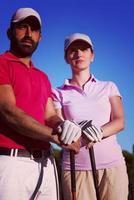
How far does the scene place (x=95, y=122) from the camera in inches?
175

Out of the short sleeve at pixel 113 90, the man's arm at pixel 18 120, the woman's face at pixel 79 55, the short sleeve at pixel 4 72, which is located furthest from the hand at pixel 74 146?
the woman's face at pixel 79 55

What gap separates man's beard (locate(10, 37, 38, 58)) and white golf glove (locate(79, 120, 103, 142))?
77cm

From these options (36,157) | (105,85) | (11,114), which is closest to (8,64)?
(11,114)

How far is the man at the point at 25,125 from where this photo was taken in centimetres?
365

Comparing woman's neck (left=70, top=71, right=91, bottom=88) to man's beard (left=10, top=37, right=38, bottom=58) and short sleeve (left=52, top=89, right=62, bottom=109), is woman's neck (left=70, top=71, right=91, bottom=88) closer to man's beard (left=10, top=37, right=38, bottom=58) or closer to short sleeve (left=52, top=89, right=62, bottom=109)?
short sleeve (left=52, top=89, right=62, bottom=109)

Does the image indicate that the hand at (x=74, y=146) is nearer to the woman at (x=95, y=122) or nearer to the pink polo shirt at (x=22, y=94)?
the pink polo shirt at (x=22, y=94)

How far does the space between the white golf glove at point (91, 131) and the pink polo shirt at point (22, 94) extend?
1.17 ft

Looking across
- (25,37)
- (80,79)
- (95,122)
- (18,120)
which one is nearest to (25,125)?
(18,120)

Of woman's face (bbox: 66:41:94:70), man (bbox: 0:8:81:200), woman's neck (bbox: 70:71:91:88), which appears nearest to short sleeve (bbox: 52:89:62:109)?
woman's neck (bbox: 70:71:91:88)

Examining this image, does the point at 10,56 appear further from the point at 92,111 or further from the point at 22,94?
the point at 92,111

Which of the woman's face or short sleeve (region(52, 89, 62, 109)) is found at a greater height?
the woman's face

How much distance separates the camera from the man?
3652mm

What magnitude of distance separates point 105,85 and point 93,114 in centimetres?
44

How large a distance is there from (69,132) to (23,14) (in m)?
1.12
